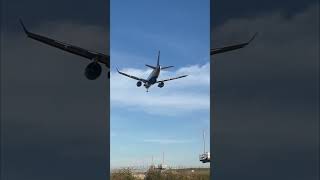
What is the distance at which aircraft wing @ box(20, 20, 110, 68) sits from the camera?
7.58m

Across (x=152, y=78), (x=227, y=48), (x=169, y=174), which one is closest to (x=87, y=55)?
(x=152, y=78)

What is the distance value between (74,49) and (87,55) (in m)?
0.20

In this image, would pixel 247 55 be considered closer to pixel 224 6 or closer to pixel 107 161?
pixel 224 6

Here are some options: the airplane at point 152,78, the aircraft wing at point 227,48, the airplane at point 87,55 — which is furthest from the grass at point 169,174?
the aircraft wing at point 227,48

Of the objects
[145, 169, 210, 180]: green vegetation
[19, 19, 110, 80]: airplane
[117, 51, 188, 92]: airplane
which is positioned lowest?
[145, 169, 210, 180]: green vegetation

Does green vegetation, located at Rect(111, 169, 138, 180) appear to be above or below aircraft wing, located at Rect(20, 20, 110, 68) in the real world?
below

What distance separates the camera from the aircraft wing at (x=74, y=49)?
7582 millimetres

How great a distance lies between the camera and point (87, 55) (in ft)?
25.3

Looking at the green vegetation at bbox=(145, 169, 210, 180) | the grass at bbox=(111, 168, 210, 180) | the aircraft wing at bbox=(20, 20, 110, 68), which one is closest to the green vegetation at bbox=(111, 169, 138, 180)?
the grass at bbox=(111, 168, 210, 180)

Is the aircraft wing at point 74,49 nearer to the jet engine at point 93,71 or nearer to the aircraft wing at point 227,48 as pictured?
the jet engine at point 93,71

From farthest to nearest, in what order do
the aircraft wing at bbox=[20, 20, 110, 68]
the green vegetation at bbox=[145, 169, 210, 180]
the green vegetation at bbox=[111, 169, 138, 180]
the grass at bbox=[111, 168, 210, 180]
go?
the green vegetation at bbox=[145, 169, 210, 180]
the grass at bbox=[111, 168, 210, 180]
the green vegetation at bbox=[111, 169, 138, 180]
the aircraft wing at bbox=[20, 20, 110, 68]

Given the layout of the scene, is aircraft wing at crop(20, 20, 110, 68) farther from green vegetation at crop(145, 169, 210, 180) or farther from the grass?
green vegetation at crop(145, 169, 210, 180)

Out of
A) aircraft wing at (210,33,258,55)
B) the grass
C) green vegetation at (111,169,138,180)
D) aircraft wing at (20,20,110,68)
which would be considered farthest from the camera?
the grass

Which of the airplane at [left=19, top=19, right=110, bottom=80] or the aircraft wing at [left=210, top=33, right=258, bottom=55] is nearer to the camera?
the airplane at [left=19, top=19, right=110, bottom=80]
